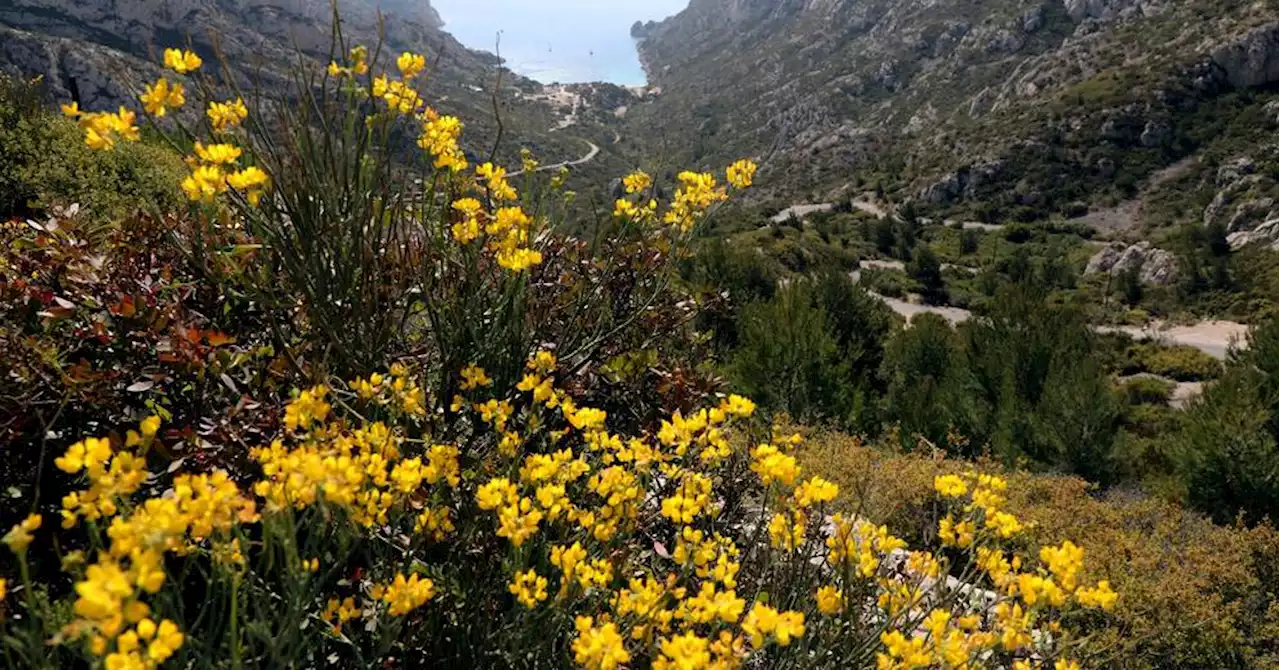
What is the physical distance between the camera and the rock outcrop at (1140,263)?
3703 centimetres

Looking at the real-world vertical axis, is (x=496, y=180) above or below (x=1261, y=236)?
above

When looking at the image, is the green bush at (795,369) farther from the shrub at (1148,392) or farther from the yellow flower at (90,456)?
the shrub at (1148,392)

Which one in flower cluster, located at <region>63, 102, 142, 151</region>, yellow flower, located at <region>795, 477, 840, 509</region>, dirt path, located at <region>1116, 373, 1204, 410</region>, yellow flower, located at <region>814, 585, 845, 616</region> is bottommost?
dirt path, located at <region>1116, 373, 1204, 410</region>

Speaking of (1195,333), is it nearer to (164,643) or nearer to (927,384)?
(927,384)

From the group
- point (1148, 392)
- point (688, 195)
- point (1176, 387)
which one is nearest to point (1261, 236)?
point (1176, 387)

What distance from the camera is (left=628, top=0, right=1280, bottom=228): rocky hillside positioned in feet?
173

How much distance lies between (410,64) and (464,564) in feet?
5.12

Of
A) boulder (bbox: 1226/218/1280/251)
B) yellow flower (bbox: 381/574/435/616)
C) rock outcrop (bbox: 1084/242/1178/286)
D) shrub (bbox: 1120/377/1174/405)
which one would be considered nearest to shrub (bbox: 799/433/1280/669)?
yellow flower (bbox: 381/574/435/616)

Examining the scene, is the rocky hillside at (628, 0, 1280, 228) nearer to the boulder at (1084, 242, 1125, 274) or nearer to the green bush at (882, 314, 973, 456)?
the boulder at (1084, 242, 1125, 274)

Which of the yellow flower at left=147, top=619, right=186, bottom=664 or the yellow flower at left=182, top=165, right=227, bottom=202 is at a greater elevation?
the yellow flower at left=182, top=165, right=227, bottom=202

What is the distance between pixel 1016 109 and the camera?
202 feet

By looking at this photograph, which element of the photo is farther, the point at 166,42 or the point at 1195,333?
the point at 166,42

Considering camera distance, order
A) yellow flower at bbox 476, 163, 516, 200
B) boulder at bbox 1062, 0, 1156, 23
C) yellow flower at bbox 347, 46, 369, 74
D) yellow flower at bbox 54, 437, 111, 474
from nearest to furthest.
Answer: yellow flower at bbox 54, 437, 111, 474 < yellow flower at bbox 347, 46, 369, 74 < yellow flower at bbox 476, 163, 516, 200 < boulder at bbox 1062, 0, 1156, 23

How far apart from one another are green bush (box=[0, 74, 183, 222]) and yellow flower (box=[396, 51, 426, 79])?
2986mm
